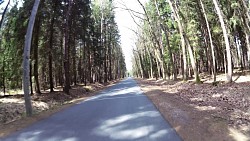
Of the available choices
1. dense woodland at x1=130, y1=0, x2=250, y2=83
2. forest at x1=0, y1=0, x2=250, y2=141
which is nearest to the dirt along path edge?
forest at x1=0, y1=0, x2=250, y2=141

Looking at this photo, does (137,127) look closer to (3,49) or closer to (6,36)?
(6,36)

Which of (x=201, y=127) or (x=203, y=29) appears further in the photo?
(x=203, y=29)

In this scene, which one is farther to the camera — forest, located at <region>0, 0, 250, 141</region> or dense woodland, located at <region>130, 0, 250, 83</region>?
dense woodland, located at <region>130, 0, 250, 83</region>

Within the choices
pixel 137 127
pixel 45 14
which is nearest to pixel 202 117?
pixel 137 127

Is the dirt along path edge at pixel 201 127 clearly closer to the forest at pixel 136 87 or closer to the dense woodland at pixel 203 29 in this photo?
the forest at pixel 136 87

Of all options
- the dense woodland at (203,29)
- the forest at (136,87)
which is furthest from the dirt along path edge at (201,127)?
the dense woodland at (203,29)

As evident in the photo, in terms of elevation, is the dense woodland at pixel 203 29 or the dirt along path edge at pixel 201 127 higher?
the dense woodland at pixel 203 29

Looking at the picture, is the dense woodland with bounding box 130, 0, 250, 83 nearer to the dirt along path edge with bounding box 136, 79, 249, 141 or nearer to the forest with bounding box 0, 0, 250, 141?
the forest with bounding box 0, 0, 250, 141

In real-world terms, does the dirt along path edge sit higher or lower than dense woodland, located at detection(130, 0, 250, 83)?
lower

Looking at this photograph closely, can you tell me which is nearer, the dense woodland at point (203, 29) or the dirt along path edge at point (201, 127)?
the dirt along path edge at point (201, 127)

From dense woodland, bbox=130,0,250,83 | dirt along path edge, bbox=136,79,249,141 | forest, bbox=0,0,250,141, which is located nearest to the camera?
dirt along path edge, bbox=136,79,249,141

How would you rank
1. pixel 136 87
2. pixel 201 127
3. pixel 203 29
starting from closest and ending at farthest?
pixel 201 127 < pixel 136 87 < pixel 203 29

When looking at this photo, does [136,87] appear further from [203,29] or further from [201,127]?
[201,127]

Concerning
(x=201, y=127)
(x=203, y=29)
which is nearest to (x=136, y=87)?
(x=203, y=29)
